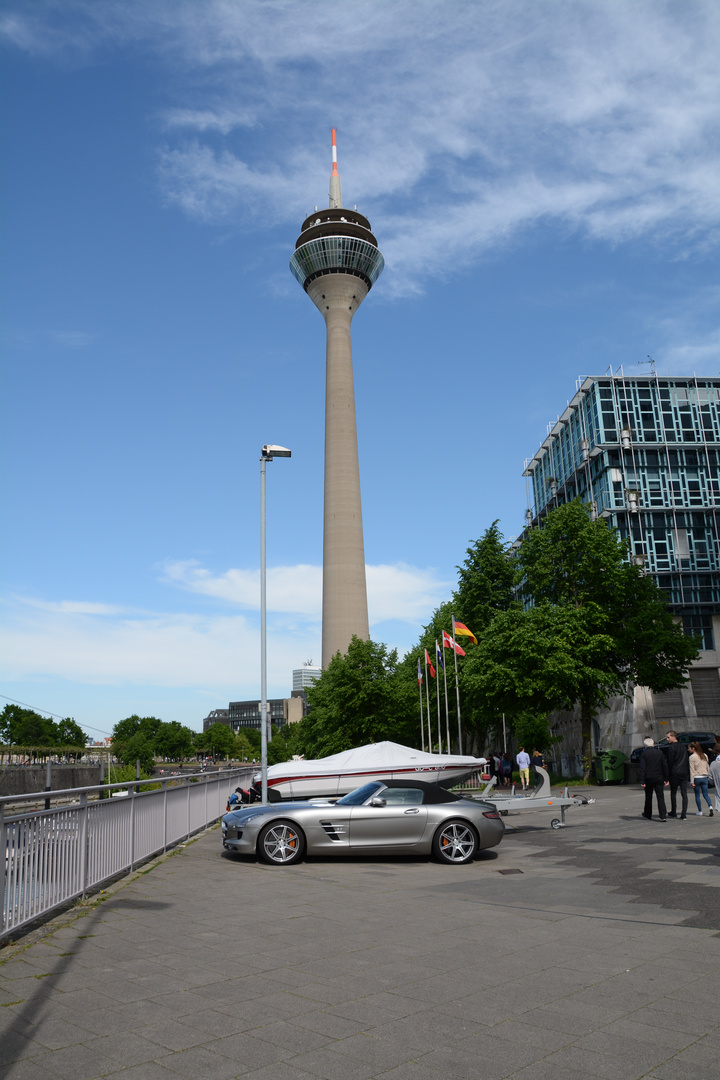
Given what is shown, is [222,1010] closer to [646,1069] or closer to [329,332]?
[646,1069]

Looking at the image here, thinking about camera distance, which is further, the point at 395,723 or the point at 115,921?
the point at 395,723

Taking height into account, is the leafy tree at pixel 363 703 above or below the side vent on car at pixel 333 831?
above

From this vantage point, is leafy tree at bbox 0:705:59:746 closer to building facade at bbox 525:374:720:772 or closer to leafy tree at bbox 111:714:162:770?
leafy tree at bbox 111:714:162:770

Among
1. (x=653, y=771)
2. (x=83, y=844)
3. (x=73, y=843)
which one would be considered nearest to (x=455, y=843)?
(x=83, y=844)

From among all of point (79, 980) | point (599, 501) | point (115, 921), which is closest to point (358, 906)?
point (115, 921)

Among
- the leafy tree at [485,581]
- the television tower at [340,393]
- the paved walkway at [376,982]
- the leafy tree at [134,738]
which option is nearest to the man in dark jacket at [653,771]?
the paved walkway at [376,982]

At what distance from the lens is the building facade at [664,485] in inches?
2251

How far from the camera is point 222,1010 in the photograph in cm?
526

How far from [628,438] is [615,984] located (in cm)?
5778

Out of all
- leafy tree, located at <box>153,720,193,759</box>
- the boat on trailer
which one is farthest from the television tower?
leafy tree, located at <box>153,720,193,759</box>

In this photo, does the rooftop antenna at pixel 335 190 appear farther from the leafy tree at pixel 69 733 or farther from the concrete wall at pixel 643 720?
the leafy tree at pixel 69 733

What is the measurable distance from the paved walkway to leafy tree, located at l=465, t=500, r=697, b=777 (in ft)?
78.8

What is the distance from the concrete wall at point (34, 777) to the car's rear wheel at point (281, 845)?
6140cm

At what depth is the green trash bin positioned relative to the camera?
111 feet
